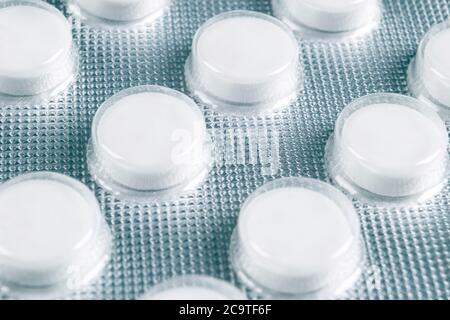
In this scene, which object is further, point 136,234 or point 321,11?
point 321,11

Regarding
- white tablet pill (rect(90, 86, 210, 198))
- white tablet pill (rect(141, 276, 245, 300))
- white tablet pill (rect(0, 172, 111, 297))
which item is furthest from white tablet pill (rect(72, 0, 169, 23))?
white tablet pill (rect(141, 276, 245, 300))

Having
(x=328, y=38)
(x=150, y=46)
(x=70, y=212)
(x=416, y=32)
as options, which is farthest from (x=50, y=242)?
(x=416, y=32)

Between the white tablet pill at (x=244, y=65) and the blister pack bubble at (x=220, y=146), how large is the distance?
2 centimetres

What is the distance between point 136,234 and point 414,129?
12.7 inches

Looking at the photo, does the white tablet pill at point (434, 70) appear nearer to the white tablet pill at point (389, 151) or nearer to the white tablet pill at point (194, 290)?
the white tablet pill at point (389, 151)

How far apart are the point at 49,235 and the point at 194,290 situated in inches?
5.9

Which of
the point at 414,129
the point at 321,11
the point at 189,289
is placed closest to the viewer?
the point at 189,289

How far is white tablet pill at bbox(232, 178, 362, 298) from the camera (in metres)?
0.78

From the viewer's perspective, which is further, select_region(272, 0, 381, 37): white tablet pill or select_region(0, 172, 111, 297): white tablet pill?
select_region(272, 0, 381, 37): white tablet pill

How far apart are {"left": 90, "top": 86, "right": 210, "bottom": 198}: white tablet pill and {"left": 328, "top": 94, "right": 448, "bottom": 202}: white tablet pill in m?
0.15

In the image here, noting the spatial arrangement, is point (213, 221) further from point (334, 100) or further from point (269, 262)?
point (334, 100)

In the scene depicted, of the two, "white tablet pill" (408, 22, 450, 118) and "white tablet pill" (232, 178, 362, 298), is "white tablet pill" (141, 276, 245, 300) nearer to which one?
"white tablet pill" (232, 178, 362, 298)

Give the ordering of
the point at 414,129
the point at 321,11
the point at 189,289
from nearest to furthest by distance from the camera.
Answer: the point at 189,289 → the point at 414,129 → the point at 321,11

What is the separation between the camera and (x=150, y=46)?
0.99m
